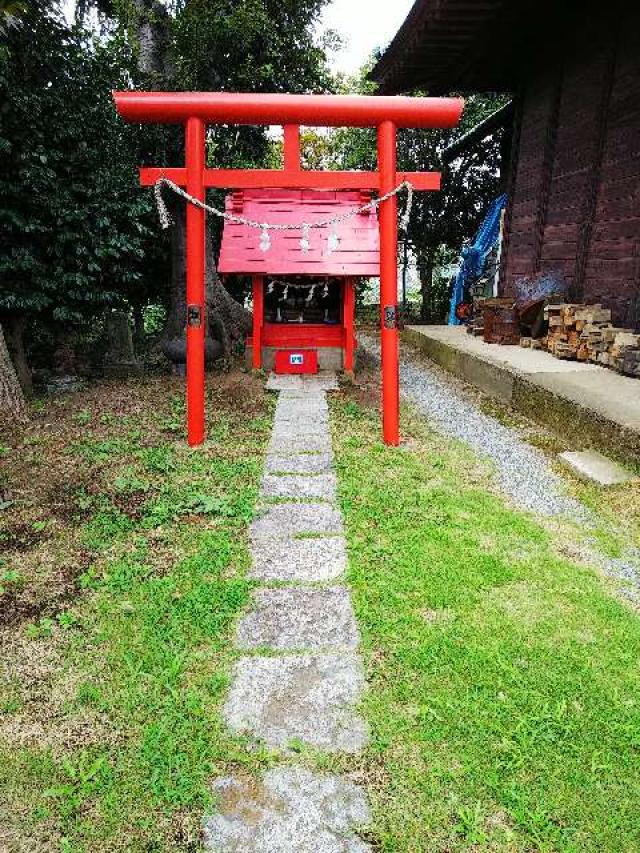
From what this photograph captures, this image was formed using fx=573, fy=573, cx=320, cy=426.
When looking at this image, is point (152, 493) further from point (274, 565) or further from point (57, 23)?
point (57, 23)

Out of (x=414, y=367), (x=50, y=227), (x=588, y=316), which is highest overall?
(x=50, y=227)

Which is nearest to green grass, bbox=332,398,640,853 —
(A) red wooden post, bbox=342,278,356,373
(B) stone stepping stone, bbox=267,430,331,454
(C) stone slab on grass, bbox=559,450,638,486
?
(C) stone slab on grass, bbox=559,450,638,486

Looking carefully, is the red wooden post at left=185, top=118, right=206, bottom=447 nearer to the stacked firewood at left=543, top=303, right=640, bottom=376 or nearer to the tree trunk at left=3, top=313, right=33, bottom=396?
the tree trunk at left=3, top=313, right=33, bottom=396

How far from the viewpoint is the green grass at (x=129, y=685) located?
1861 millimetres

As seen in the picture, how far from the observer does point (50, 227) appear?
23.4 feet

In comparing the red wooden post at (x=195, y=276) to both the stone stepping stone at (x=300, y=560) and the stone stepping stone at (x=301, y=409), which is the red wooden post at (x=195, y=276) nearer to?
the stone stepping stone at (x=301, y=409)

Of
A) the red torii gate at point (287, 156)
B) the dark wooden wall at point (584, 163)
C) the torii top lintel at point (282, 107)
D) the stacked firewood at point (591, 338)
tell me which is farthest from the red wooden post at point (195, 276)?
the dark wooden wall at point (584, 163)

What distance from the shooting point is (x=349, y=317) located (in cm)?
898

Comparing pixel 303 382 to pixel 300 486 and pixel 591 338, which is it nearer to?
pixel 591 338

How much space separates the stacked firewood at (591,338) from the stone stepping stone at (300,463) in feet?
12.0

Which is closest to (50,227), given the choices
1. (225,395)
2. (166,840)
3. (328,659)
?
(225,395)

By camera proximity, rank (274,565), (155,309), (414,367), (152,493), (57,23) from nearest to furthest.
A: 1. (274,565)
2. (152,493)
3. (57,23)
4. (414,367)
5. (155,309)

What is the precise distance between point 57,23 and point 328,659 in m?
8.26

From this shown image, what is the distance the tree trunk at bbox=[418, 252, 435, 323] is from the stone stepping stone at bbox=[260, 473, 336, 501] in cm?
1276
